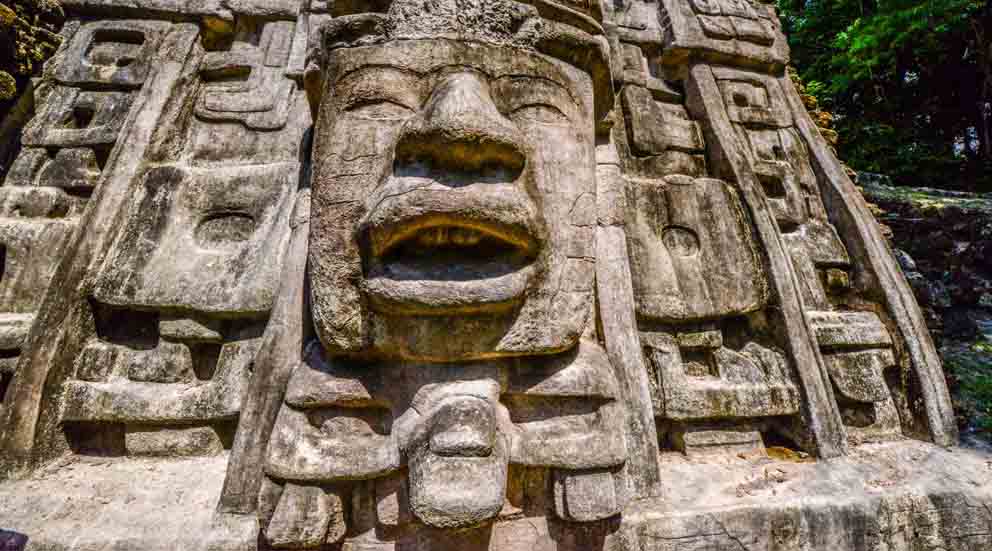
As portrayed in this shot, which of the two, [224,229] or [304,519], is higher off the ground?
[224,229]

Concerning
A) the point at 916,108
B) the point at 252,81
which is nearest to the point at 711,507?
the point at 252,81

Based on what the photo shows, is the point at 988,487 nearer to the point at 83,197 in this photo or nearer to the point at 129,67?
the point at 83,197

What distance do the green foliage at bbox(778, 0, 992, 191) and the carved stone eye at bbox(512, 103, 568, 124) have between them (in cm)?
982

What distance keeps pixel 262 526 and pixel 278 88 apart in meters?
2.63

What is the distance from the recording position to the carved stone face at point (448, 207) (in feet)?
5.04

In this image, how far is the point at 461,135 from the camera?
1.53 metres

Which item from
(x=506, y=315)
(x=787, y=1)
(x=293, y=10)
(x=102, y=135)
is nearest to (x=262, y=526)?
(x=506, y=315)

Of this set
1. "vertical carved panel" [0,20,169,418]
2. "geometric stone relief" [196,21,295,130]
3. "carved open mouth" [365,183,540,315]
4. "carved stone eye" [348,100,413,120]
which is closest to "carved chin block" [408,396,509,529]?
"carved open mouth" [365,183,540,315]

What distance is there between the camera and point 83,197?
2691mm

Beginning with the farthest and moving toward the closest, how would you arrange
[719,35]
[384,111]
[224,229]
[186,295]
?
1. [719,35]
2. [224,229]
3. [186,295]
4. [384,111]

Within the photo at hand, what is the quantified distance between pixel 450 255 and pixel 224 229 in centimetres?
163

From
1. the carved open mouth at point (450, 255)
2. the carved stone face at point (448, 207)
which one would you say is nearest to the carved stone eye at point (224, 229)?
the carved stone face at point (448, 207)

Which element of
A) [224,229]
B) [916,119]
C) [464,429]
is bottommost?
[464,429]

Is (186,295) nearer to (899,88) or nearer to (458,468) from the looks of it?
(458,468)
